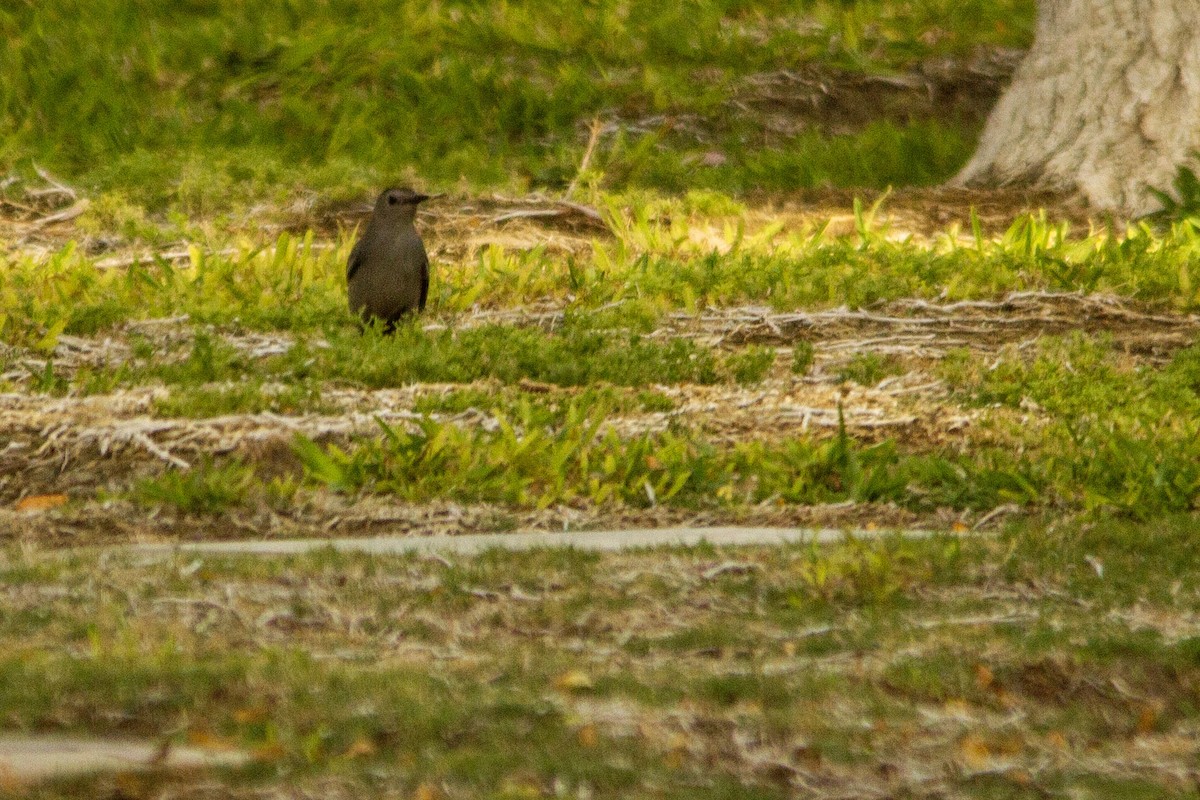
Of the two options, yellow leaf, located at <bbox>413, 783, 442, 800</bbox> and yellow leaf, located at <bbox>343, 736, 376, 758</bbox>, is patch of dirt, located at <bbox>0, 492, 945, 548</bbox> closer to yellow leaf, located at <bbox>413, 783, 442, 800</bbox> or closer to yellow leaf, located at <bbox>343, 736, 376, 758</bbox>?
yellow leaf, located at <bbox>343, 736, 376, 758</bbox>

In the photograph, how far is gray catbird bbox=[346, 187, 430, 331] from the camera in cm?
812

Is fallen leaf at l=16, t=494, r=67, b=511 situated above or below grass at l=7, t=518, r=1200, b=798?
below

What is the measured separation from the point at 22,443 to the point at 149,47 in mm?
6471

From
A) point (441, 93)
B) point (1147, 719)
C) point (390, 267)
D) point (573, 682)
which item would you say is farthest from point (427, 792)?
point (441, 93)

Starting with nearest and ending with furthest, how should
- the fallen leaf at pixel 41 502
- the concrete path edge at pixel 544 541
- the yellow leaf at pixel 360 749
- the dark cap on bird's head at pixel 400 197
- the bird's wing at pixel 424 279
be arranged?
the yellow leaf at pixel 360 749, the concrete path edge at pixel 544 541, the fallen leaf at pixel 41 502, the bird's wing at pixel 424 279, the dark cap on bird's head at pixel 400 197

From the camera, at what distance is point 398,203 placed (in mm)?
8367

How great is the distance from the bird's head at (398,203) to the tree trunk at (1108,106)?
3.90 m

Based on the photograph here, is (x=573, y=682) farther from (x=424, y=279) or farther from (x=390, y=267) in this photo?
(x=424, y=279)

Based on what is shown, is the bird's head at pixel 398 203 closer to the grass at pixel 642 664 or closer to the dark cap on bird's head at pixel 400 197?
the dark cap on bird's head at pixel 400 197

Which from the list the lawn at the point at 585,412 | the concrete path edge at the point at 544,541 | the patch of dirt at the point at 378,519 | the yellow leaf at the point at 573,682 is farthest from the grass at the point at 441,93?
the yellow leaf at the point at 573,682

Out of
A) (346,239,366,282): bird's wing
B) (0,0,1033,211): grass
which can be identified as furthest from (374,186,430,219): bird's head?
(0,0,1033,211): grass

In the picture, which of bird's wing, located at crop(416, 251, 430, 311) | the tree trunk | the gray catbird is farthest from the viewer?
the tree trunk

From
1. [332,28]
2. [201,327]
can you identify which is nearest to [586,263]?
[201,327]

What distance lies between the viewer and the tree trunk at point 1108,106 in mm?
10328
